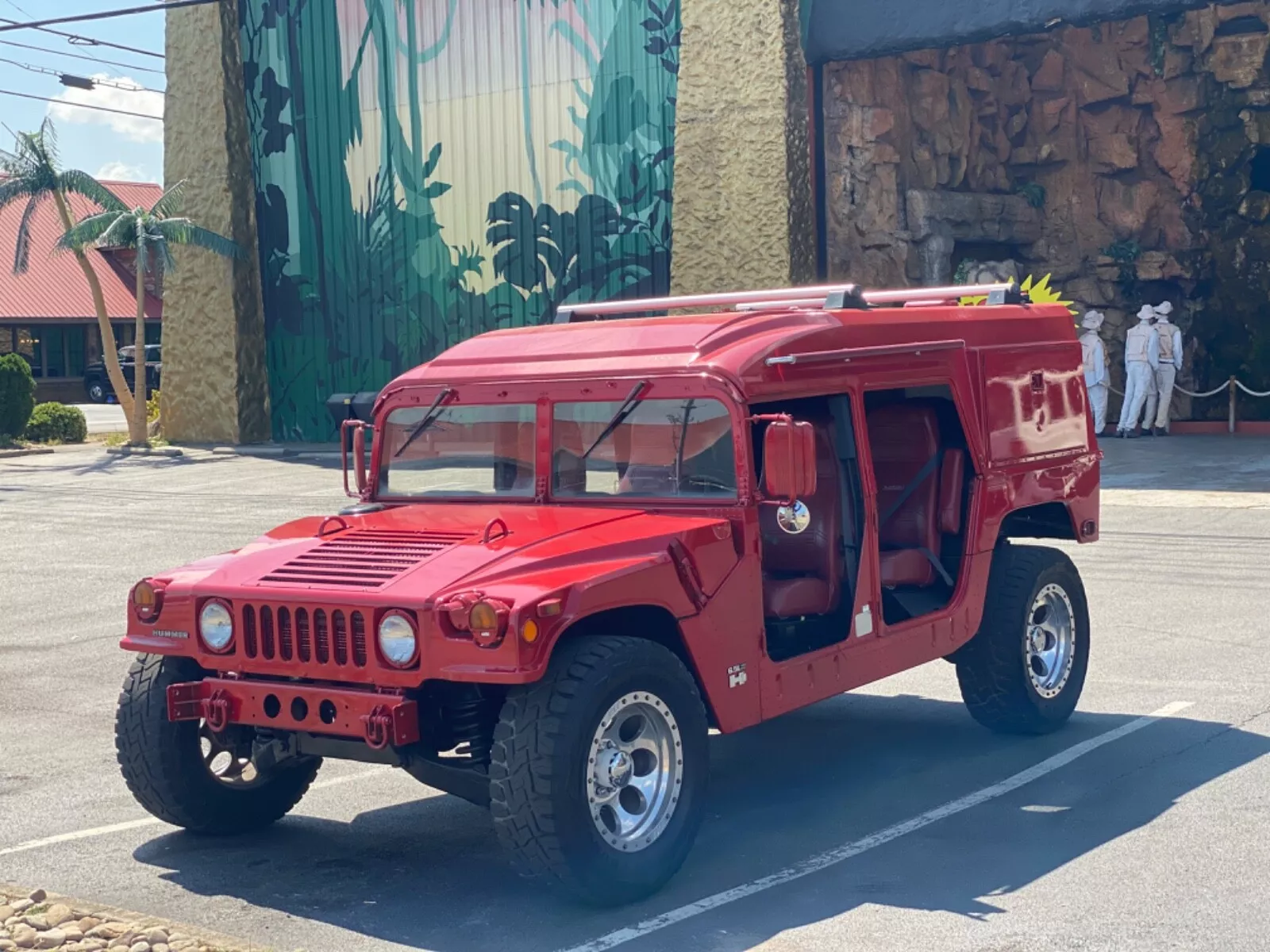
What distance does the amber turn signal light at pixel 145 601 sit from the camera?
20.8 feet

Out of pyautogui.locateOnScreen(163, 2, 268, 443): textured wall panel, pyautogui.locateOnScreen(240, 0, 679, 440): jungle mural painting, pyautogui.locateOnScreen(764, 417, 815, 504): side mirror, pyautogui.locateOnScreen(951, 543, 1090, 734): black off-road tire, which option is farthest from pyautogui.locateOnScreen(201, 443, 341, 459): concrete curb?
pyautogui.locateOnScreen(764, 417, 815, 504): side mirror

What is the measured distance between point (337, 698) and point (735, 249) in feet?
60.3

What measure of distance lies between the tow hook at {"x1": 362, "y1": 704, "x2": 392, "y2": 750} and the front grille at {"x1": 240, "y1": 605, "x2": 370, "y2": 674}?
19 centimetres

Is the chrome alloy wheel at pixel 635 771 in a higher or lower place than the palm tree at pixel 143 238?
lower

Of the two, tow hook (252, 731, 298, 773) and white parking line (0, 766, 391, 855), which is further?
white parking line (0, 766, 391, 855)

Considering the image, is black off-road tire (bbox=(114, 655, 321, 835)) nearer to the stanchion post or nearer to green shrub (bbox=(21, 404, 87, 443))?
the stanchion post

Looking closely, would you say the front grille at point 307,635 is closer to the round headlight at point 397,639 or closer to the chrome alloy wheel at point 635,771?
the round headlight at point 397,639

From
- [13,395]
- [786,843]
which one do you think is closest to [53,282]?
[13,395]

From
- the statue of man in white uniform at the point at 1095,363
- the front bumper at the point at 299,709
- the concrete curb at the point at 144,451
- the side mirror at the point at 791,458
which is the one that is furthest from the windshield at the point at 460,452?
the concrete curb at the point at 144,451

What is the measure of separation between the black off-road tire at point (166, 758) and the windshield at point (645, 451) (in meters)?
1.64

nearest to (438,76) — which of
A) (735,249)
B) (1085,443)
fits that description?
(735,249)

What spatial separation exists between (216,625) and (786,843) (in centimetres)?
233

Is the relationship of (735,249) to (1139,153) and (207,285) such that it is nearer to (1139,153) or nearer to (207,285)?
(1139,153)

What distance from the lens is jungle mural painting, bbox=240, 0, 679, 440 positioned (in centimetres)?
2470
